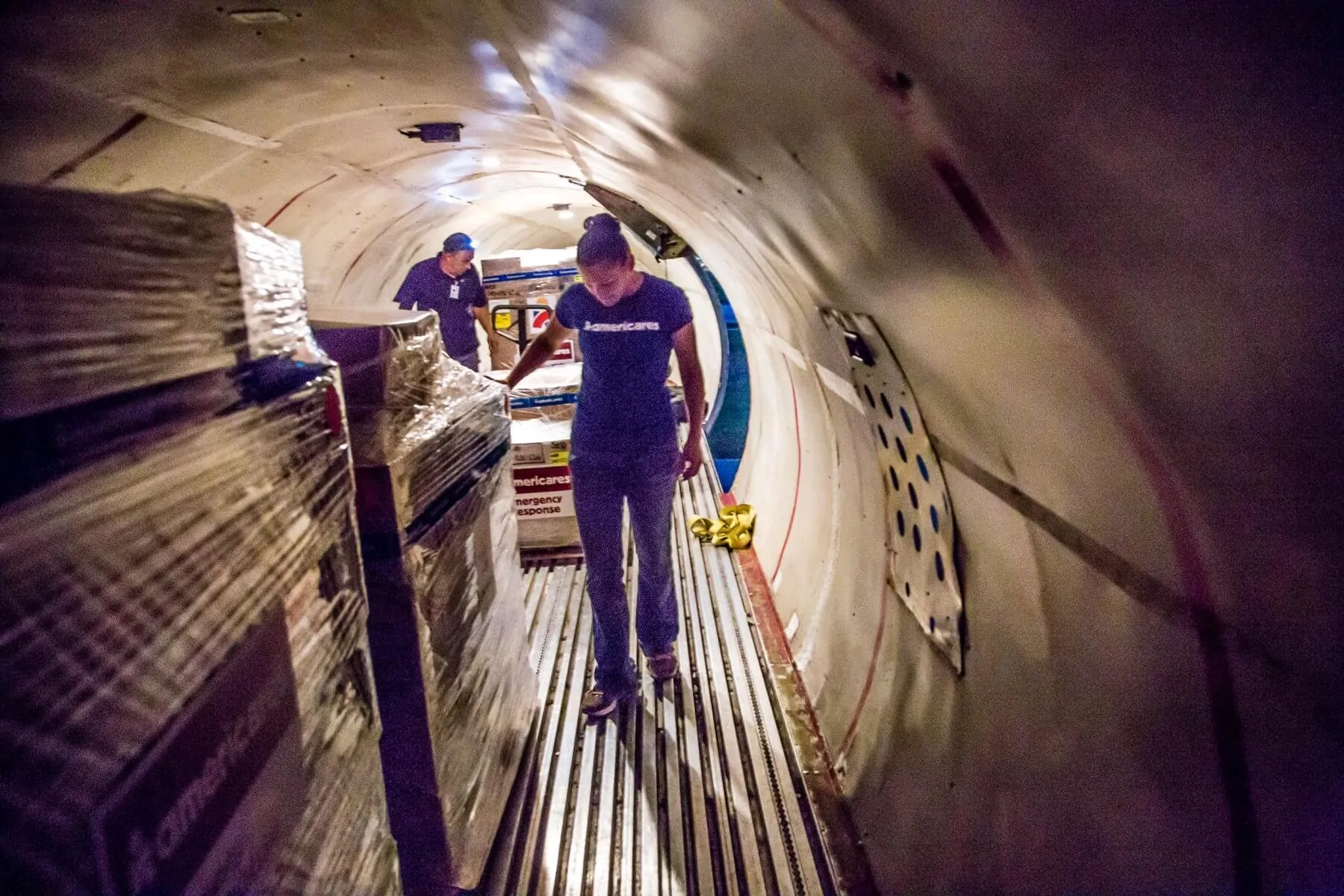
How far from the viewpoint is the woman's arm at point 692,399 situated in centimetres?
316

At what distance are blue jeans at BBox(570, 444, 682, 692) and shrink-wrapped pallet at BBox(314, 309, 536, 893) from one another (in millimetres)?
550

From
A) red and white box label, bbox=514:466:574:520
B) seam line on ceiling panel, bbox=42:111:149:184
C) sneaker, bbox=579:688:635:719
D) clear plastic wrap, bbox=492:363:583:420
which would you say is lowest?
sneaker, bbox=579:688:635:719

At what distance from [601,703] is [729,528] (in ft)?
7.24

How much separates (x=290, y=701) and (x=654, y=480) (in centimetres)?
199

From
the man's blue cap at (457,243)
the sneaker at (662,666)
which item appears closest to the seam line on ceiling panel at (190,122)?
the man's blue cap at (457,243)

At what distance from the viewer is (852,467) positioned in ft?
10.0

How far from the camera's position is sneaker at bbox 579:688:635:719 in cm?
318

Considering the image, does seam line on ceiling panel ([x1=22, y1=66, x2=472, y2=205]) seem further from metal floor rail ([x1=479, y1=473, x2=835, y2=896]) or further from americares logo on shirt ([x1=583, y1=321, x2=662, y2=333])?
metal floor rail ([x1=479, y1=473, x2=835, y2=896])

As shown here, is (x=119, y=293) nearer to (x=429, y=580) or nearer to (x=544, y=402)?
(x=429, y=580)

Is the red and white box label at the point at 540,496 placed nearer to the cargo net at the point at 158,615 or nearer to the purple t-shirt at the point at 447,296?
the purple t-shirt at the point at 447,296

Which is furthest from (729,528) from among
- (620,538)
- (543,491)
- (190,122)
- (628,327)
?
(190,122)

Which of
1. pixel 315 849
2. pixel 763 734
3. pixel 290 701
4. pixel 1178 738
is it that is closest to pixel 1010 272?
pixel 1178 738

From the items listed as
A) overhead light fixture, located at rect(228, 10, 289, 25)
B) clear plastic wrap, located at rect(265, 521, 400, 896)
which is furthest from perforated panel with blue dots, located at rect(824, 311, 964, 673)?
overhead light fixture, located at rect(228, 10, 289, 25)

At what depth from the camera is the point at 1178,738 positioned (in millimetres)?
946
